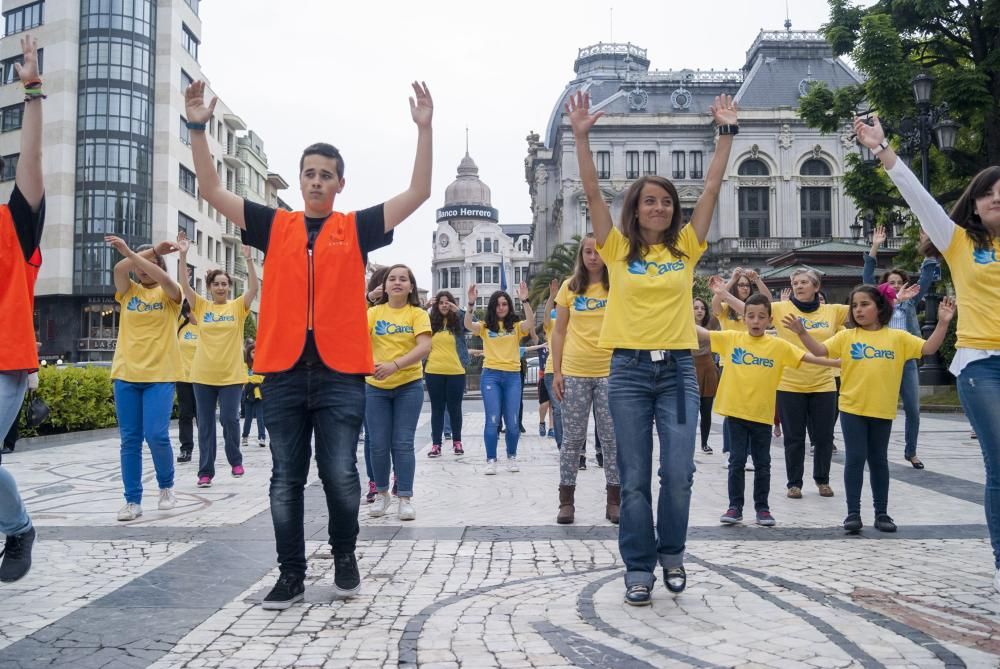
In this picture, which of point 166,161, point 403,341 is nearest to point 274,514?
point 403,341

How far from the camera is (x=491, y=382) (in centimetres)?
989

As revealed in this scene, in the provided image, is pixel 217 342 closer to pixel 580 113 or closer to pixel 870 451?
pixel 580 113

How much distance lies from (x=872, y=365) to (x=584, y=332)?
1995 millimetres

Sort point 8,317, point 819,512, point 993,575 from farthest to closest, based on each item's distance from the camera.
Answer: point 819,512
point 993,575
point 8,317

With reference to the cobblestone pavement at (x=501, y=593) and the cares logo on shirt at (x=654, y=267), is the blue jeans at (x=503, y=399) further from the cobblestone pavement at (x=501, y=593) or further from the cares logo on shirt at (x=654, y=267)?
the cares logo on shirt at (x=654, y=267)

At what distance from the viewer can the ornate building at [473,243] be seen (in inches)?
5226

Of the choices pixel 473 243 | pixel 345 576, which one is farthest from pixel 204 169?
pixel 473 243

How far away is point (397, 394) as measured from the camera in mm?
6586

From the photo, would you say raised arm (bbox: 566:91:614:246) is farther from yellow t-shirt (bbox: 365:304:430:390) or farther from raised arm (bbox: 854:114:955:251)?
yellow t-shirt (bbox: 365:304:430:390)

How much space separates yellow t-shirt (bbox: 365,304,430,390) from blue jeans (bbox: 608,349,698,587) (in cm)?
249

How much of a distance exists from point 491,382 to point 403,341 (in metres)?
3.33

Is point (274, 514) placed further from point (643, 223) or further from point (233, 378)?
point (233, 378)

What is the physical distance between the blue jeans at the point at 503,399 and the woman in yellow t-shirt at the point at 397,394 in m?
2.92

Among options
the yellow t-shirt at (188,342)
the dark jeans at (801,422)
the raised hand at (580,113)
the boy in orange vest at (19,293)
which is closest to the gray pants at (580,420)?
the dark jeans at (801,422)
